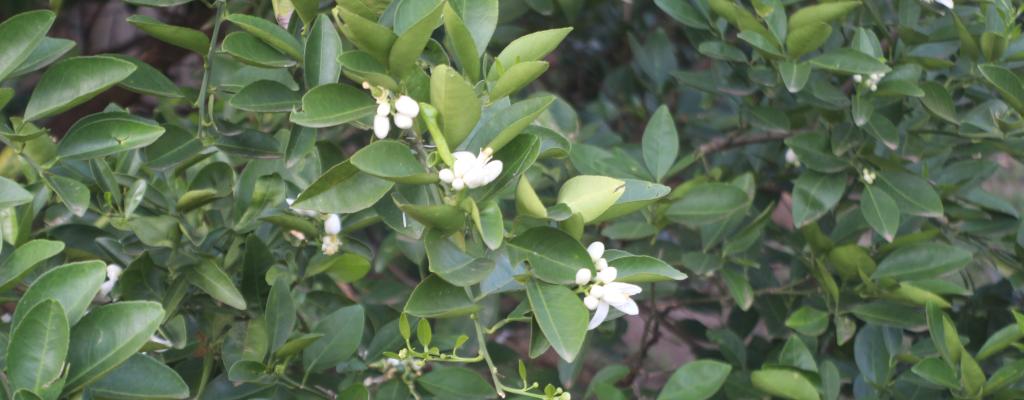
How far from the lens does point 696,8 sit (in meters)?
1.46

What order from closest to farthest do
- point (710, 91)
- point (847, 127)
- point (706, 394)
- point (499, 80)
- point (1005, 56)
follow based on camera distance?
point (499, 80) → point (706, 394) → point (1005, 56) → point (847, 127) → point (710, 91)

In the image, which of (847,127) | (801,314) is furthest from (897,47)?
(801,314)

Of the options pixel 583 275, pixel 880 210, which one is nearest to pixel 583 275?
pixel 583 275

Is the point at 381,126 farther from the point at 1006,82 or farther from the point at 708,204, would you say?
the point at 1006,82

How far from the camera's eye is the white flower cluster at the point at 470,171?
83 centimetres

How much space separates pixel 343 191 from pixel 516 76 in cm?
17

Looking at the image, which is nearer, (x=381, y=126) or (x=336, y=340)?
(x=381, y=126)

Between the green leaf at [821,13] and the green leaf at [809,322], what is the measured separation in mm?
384

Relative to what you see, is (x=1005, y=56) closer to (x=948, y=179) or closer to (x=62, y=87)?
(x=948, y=179)

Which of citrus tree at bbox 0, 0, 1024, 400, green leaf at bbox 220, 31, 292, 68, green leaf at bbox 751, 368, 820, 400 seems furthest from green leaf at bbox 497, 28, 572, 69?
green leaf at bbox 751, 368, 820, 400

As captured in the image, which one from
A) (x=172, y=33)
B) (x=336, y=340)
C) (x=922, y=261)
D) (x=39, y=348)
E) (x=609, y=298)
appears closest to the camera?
(x=39, y=348)

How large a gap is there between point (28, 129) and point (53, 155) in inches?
1.3

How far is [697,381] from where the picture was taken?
1245 millimetres

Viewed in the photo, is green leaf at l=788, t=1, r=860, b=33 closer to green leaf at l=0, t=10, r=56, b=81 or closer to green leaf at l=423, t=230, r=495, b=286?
green leaf at l=423, t=230, r=495, b=286
